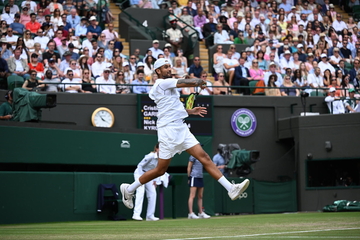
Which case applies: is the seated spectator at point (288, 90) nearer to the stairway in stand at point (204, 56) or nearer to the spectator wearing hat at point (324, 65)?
the spectator wearing hat at point (324, 65)

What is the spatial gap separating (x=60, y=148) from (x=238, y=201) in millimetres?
6518

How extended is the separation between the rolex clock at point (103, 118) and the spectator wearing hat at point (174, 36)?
5.08 metres

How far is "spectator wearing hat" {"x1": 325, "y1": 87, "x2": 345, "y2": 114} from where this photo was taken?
69.5 ft

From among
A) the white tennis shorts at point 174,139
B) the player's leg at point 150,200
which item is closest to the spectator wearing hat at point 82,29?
the player's leg at point 150,200

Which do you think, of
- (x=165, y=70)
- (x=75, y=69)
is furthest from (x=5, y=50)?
(x=165, y=70)

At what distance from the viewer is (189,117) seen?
20.1 metres

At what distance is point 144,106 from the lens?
64.6ft

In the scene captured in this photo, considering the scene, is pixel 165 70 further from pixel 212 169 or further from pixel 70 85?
pixel 70 85

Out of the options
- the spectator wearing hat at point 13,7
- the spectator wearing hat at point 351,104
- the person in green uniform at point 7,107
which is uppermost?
the spectator wearing hat at point 13,7

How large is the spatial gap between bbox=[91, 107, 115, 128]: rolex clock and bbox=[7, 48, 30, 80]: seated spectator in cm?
241

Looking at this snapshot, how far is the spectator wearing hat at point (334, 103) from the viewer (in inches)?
834

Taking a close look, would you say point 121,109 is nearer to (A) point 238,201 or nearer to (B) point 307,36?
(A) point 238,201

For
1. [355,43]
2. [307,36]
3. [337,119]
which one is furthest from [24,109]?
[355,43]

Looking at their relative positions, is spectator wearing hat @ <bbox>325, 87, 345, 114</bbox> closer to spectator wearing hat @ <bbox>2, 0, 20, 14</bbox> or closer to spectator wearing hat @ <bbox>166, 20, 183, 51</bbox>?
spectator wearing hat @ <bbox>166, 20, 183, 51</bbox>
